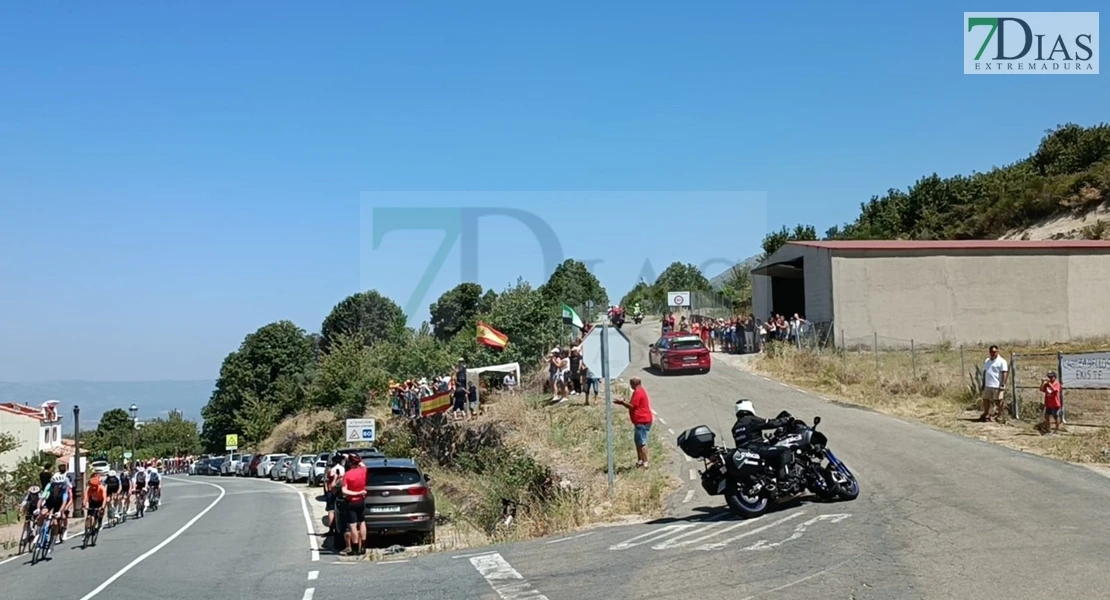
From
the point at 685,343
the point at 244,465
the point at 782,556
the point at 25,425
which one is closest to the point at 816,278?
the point at 685,343

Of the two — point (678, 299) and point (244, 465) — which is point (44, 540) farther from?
point (678, 299)

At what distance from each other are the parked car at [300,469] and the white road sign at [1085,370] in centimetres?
3712

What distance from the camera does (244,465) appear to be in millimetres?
70062

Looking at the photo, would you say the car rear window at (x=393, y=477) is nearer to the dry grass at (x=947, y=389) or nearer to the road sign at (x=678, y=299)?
the dry grass at (x=947, y=389)

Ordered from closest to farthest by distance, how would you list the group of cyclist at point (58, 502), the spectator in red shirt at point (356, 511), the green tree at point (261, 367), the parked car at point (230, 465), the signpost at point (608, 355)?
the signpost at point (608, 355) → the spectator in red shirt at point (356, 511) → the group of cyclist at point (58, 502) → the parked car at point (230, 465) → the green tree at point (261, 367)

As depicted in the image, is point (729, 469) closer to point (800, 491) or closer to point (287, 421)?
point (800, 491)

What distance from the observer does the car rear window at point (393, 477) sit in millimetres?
19234

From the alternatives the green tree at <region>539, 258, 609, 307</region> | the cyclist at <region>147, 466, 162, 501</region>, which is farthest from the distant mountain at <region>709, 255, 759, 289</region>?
the cyclist at <region>147, 466, 162, 501</region>

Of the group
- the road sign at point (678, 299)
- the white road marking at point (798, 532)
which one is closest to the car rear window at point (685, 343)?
the white road marking at point (798, 532)

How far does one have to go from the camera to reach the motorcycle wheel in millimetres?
13523

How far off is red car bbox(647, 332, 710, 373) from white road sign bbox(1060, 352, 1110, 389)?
1626cm

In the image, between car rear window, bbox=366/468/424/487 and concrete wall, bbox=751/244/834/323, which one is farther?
concrete wall, bbox=751/244/834/323

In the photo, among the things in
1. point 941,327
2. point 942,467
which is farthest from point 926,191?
point 942,467

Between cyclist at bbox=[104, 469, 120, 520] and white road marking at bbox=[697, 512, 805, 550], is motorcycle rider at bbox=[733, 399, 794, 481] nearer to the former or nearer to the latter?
white road marking at bbox=[697, 512, 805, 550]
